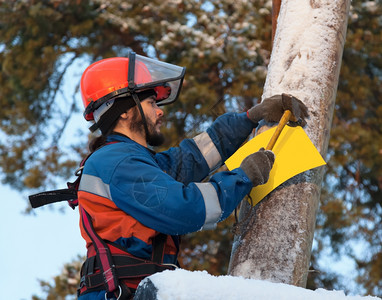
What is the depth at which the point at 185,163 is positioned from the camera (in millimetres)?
2736

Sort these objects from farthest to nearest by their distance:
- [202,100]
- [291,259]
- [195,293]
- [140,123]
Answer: [202,100], [140,123], [291,259], [195,293]

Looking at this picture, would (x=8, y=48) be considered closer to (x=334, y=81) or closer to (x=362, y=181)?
(x=362, y=181)

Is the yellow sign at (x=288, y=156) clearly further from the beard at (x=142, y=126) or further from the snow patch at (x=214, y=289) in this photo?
the snow patch at (x=214, y=289)

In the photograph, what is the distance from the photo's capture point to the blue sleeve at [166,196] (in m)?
2.08

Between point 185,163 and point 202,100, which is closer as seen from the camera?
point 185,163

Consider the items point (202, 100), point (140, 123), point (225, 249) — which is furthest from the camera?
point (225, 249)

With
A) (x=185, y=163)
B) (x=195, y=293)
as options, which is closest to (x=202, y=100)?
(x=185, y=163)

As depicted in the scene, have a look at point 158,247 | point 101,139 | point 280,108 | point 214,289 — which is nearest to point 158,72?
point 101,139

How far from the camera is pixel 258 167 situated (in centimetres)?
220

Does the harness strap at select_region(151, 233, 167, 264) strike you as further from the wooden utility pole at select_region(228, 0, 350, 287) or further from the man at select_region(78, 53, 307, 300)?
the wooden utility pole at select_region(228, 0, 350, 287)

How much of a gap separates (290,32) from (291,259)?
1.15m

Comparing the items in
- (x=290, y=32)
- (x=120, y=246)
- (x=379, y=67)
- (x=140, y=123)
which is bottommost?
(x=120, y=246)

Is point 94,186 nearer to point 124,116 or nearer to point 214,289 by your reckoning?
point 124,116

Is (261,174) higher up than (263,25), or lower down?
lower down
